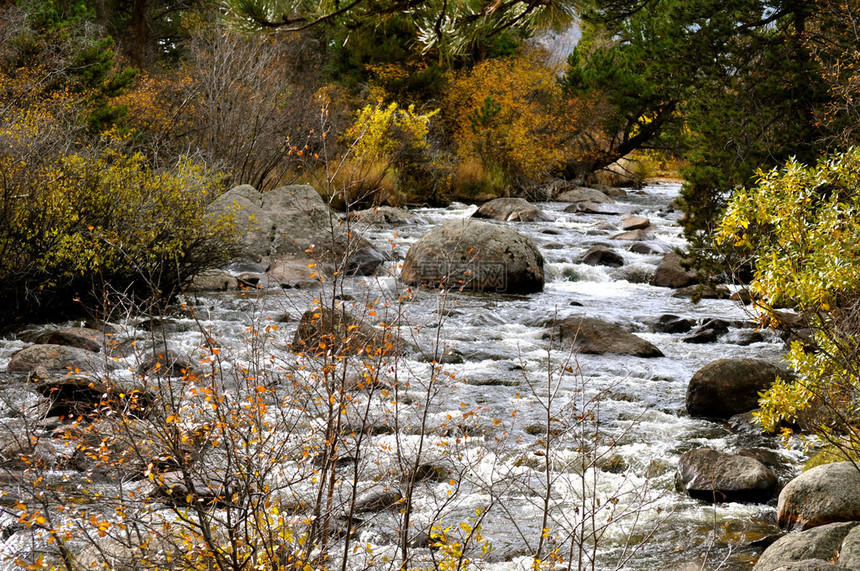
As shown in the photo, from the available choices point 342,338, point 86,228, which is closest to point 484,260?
point 86,228

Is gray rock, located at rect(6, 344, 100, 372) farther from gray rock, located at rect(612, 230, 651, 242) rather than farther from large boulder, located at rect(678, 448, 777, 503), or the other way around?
gray rock, located at rect(612, 230, 651, 242)

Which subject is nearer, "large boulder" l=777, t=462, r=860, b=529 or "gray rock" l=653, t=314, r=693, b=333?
"large boulder" l=777, t=462, r=860, b=529

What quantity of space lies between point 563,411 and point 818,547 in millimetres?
2652

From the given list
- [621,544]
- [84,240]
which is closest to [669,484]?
[621,544]

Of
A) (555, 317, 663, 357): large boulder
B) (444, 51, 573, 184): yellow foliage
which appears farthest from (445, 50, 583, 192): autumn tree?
(555, 317, 663, 357): large boulder

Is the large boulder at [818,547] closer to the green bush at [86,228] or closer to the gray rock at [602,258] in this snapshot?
the green bush at [86,228]

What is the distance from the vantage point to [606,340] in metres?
8.90

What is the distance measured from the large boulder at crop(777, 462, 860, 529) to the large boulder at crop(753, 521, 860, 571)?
1.29ft

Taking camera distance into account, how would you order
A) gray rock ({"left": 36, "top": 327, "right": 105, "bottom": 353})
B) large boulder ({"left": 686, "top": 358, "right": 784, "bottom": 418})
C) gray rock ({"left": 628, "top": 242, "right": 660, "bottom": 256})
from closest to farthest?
large boulder ({"left": 686, "top": 358, "right": 784, "bottom": 418}), gray rock ({"left": 36, "top": 327, "right": 105, "bottom": 353}), gray rock ({"left": 628, "top": 242, "right": 660, "bottom": 256})

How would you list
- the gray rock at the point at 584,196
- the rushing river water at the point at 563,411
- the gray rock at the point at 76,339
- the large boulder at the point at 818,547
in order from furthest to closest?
the gray rock at the point at 584,196 → the gray rock at the point at 76,339 → the rushing river water at the point at 563,411 → the large boulder at the point at 818,547

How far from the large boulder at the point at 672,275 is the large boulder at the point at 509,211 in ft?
17.8

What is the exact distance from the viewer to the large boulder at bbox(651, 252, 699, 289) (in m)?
12.3

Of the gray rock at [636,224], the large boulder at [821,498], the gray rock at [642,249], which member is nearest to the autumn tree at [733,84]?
the large boulder at [821,498]

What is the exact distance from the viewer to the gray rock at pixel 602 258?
1364cm
